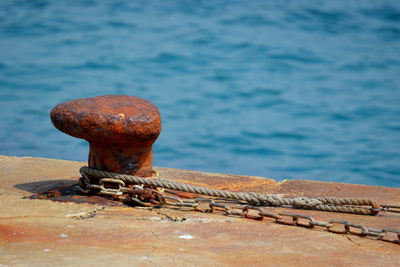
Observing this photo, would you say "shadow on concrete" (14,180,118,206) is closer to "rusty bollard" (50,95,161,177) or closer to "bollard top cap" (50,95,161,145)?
"rusty bollard" (50,95,161,177)

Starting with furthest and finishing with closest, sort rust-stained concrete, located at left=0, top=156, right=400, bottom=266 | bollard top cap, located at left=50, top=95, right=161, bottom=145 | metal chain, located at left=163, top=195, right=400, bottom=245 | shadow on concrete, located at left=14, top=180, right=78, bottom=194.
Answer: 1. shadow on concrete, located at left=14, top=180, right=78, bottom=194
2. bollard top cap, located at left=50, top=95, right=161, bottom=145
3. metal chain, located at left=163, top=195, right=400, bottom=245
4. rust-stained concrete, located at left=0, top=156, right=400, bottom=266

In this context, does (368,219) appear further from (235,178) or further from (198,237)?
(235,178)

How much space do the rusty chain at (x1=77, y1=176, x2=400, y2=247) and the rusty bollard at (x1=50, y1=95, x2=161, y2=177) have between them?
0.09m

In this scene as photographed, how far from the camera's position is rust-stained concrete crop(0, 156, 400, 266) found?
1923 mm

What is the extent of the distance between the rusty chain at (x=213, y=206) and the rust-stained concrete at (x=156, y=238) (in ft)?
0.11

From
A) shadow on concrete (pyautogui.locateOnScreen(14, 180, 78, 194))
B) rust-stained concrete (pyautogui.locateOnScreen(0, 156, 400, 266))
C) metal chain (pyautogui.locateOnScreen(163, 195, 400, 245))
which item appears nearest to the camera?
rust-stained concrete (pyautogui.locateOnScreen(0, 156, 400, 266))

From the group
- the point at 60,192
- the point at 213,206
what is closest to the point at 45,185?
the point at 60,192

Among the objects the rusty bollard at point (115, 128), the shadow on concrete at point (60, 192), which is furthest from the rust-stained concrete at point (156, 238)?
the rusty bollard at point (115, 128)

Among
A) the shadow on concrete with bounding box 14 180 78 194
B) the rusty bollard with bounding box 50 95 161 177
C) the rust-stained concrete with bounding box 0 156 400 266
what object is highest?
the rusty bollard with bounding box 50 95 161 177

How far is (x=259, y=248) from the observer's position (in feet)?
6.82

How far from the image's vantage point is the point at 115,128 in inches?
101

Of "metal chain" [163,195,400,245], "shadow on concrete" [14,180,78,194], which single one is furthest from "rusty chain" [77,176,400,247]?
"shadow on concrete" [14,180,78,194]

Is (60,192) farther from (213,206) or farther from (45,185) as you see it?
(213,206)

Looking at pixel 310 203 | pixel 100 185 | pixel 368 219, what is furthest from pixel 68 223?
pixel 368 219
